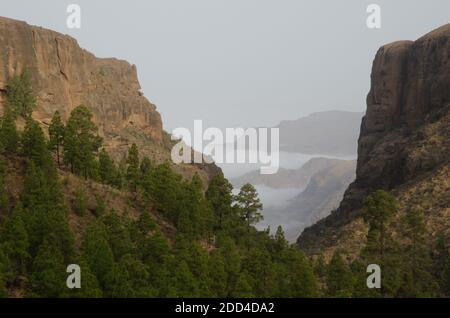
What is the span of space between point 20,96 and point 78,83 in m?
30.6

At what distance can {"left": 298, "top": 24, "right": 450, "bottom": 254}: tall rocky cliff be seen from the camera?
239ft

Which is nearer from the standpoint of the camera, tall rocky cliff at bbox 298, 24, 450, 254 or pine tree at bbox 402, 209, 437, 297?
pine tree at bbox 402, 209, 437, 297

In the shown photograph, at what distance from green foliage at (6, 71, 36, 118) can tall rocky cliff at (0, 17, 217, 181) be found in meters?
2.69

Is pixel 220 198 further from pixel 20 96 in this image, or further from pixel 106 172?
pixel 20 96

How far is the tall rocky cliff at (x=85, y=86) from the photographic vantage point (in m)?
107

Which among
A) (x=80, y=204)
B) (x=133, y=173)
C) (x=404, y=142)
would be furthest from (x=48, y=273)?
(x=404, y=142)

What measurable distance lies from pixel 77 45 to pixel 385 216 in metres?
90.2

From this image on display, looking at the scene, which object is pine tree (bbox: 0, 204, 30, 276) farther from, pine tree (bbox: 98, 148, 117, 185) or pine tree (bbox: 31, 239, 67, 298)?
pine tree (bbox: 98, 148, 117, 185)

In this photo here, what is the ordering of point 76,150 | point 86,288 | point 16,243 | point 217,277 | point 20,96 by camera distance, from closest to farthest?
point 86,288, point 16,243, point 217,277, point 76,150, point 20,96

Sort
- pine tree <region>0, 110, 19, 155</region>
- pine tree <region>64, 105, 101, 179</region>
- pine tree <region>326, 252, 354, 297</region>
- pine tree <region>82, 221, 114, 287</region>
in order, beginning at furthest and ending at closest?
pine tree <region>64, 105, 101, 179</region> < pine tree <region>0, 110, 19, 155</region> < pine tree <region>326, 252, 354, 297</region> < pine tree <region>82, 221, 114, 287</region>

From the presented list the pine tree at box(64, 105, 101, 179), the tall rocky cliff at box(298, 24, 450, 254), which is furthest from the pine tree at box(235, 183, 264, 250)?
the pine tree at box(64, 105, 101, 179)

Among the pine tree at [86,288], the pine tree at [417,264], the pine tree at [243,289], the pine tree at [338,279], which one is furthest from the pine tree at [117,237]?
the pine tree at [417,264]

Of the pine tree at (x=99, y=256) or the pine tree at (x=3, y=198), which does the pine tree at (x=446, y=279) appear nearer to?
the pine tree at (x=99, y=256)

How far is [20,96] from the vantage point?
9388 centimetres
